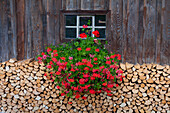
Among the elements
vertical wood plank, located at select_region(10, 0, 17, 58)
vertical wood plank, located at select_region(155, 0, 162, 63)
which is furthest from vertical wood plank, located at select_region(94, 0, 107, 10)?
vertical wood plank, located at select_region(10, 0, 17, 58)

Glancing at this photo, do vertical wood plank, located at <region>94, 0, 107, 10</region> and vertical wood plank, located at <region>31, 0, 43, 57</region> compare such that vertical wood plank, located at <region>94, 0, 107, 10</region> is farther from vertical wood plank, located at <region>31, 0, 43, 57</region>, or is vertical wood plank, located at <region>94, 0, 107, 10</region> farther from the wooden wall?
vertical wood plank, located at <region>31, 0, 43, 57</region>

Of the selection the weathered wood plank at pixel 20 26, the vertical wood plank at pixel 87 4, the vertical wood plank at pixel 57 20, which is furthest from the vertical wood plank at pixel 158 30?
the weathered wood plank at pixel 20 26

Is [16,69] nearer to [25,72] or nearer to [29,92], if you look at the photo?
[25,72]

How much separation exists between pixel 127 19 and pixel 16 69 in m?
2.39

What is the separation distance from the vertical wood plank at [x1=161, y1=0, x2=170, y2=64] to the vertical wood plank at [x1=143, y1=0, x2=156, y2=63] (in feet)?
0.56

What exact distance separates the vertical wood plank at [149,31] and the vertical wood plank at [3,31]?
2.79 m

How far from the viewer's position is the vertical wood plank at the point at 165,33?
394 centimetres

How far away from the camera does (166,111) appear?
3.91 meters

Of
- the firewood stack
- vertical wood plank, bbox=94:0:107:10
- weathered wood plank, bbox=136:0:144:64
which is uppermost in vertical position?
vertical wood plank, bbox=94:0:107:10

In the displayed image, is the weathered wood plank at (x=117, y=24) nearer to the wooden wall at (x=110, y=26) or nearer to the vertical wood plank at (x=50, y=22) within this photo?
the wooden wall at (x=110, y=26)

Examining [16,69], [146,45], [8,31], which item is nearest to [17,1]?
[8,31]

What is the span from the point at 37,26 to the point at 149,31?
2231mm

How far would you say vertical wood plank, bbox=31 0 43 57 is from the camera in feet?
13.5

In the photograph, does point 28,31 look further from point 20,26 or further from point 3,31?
point 3,31
